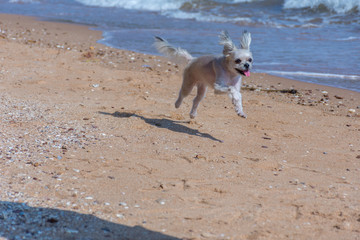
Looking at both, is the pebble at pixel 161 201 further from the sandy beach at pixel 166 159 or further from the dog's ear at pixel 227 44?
the dog's ear at pixel 227 44

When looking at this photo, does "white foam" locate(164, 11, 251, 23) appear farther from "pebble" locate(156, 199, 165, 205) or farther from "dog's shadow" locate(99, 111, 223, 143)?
"pebble" locate(156, 199, 165, 205)

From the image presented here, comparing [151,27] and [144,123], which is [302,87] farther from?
[151,27]

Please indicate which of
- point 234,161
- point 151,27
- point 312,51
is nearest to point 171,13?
point 151,27

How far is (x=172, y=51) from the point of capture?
7.56 m

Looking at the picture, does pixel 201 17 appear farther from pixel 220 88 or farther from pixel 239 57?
pixel 239 57

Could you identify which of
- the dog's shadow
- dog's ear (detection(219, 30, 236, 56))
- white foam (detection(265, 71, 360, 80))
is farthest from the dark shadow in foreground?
white foam (detection(265, 71, 360, 80))

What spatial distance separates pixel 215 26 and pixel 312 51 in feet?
19.6

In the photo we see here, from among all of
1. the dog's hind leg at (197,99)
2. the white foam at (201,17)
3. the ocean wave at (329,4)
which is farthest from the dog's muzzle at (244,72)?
the ocean wave at (329,4)

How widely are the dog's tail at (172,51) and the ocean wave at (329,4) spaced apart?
562 inches

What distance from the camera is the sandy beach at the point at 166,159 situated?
158 inches

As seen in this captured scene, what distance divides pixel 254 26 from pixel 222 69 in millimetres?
12037

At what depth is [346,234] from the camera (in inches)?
158

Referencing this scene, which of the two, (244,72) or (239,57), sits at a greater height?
(239,57)

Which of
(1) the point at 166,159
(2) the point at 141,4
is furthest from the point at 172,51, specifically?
(2) the point at 141,4
